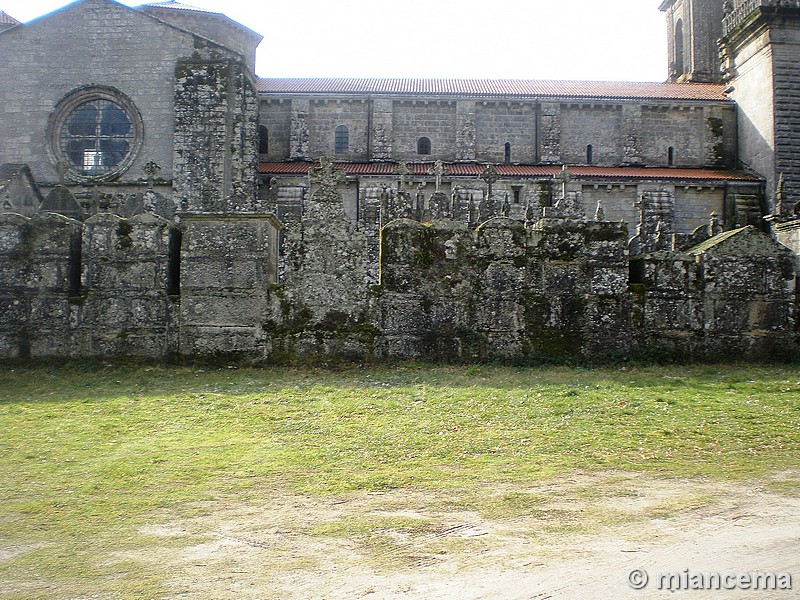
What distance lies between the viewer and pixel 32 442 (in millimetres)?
7359

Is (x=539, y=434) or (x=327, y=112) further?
(x=327, y=112)

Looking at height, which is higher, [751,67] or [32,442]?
[751,67]

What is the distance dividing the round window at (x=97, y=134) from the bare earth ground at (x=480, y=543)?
81.1ft

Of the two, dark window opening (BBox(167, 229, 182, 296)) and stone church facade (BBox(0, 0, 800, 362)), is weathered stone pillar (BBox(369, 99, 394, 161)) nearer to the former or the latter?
stone church facade (BBox(0, 0, 800, 362))

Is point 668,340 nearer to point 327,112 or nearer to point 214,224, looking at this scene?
point 214,224

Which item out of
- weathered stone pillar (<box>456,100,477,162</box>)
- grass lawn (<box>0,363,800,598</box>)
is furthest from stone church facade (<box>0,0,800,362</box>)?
grass lawn (<box>0,363,800,598</box>)

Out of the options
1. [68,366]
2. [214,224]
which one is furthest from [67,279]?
[214,224]

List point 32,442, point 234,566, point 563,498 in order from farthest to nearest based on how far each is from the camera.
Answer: point 32,442 < point 563,498 < point 234,566

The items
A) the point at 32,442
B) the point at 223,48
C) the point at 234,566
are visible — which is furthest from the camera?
the point at 223,48

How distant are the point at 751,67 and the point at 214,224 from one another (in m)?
28.6

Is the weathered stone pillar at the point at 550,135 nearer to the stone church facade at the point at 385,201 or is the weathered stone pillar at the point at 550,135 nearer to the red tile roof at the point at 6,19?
the stone church facade at the point at 385,201

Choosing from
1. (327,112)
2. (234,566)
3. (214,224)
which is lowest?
(234,566)

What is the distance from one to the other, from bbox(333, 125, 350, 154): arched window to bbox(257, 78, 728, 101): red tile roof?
5.60ft

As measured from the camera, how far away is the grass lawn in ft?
18.0
